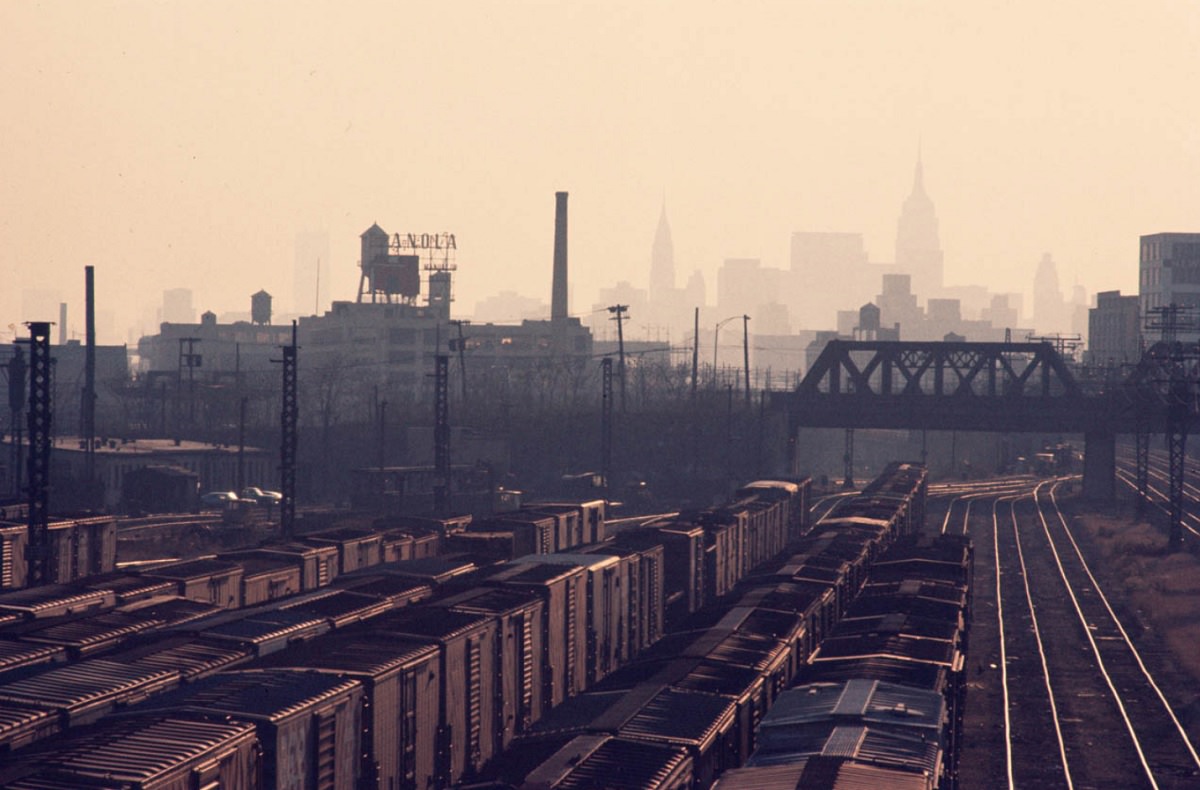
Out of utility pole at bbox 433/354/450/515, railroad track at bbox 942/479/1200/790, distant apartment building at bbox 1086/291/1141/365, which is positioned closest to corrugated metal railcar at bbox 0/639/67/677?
railroad track at bbox 942/479/1200/790

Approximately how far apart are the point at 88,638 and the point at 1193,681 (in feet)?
91.4

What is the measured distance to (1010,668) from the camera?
128 ft

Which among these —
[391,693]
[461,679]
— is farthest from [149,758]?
[461,679]

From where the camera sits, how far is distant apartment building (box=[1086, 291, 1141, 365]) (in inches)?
6890

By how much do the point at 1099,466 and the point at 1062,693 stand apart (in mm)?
57160

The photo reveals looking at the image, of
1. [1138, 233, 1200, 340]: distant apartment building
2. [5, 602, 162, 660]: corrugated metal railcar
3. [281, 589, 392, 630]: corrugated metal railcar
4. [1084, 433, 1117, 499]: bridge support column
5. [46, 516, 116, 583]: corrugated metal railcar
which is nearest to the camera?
[5, 602, 162, 660]: corrugated metal railcar

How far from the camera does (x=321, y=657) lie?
70.9 ft

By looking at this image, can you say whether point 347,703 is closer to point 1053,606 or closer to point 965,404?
point 1053,606

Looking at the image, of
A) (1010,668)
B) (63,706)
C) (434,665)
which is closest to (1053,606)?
(1010,668)

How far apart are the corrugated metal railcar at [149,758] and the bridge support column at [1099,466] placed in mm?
78879

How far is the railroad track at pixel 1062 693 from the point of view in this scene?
28.8 m

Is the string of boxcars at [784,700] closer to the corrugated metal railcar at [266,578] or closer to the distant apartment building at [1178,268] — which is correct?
the corrugated metal railcar at [266,578]

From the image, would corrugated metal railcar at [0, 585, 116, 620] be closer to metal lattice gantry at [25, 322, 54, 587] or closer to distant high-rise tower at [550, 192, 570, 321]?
metal lattice gantry at [25, 322, 54, 587]

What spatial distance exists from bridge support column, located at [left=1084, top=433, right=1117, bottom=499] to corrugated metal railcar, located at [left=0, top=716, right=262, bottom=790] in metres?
78.9
